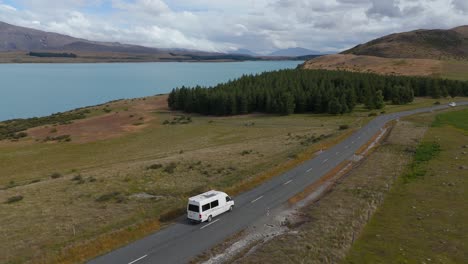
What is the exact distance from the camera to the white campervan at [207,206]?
28234mm

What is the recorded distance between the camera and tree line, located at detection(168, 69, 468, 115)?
10738 cm

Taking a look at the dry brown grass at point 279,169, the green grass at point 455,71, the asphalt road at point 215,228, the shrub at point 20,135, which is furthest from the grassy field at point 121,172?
the green grass at point 455,71

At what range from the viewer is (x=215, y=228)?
27.9 m

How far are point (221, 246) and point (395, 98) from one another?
10833 centimetres

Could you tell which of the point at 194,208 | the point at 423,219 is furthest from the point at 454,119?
the point at 194,208

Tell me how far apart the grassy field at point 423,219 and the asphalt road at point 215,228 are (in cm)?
839

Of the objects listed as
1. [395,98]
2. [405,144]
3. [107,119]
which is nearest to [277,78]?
[395,98]

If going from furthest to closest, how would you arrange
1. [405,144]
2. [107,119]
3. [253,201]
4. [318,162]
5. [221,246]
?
1. [107,119]
2. [405,144]
3. [318,162]
4. [253,201]
5. [221,246]

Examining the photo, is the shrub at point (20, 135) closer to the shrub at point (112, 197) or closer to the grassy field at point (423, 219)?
the shrub at point (112, 197)

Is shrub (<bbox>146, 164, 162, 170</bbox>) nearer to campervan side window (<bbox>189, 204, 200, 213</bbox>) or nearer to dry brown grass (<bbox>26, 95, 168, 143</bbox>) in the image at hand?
campervan side window (<bbox>189, 204, 200, 213</bbox>)

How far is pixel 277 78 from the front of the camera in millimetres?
148250

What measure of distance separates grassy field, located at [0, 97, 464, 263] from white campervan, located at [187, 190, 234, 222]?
2.49 metres

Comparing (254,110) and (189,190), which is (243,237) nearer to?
(189,190)

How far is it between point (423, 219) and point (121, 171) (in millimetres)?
34226
